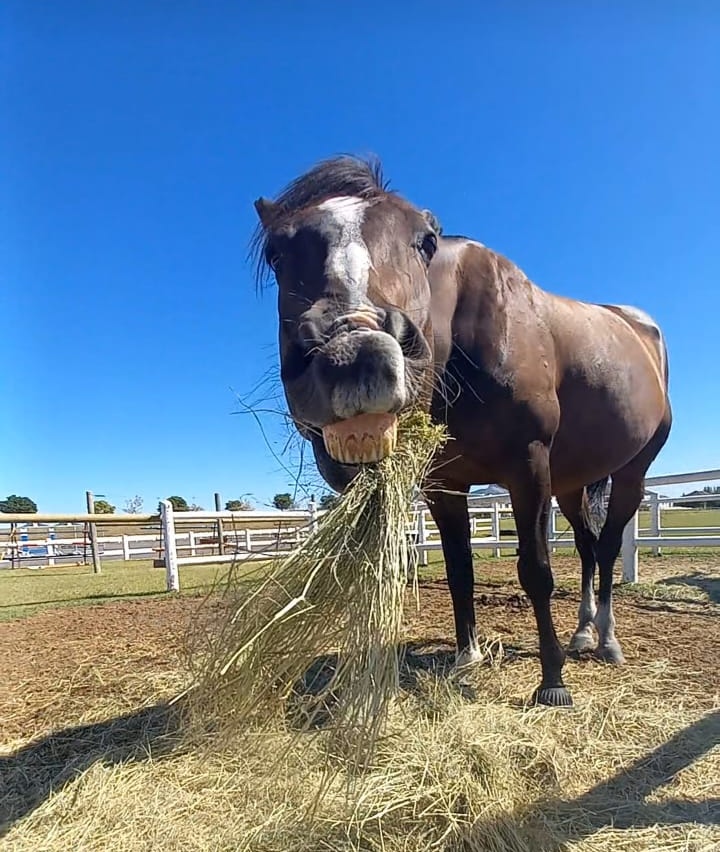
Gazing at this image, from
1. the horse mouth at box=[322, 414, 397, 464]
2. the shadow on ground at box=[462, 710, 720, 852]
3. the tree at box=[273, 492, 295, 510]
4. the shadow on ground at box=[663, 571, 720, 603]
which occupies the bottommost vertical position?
the shadow on ground at box=[663, 571, 720, 603]

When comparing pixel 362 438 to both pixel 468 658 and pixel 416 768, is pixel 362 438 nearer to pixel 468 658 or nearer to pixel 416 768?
pixel 416 768

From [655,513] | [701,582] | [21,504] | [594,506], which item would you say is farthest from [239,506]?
[21,504]

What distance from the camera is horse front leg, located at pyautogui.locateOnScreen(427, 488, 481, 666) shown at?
3609mm

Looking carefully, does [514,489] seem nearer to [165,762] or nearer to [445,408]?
[445,408]

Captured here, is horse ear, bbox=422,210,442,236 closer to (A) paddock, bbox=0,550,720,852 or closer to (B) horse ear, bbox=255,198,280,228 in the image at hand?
(B) horse ear, bbox=255,198,280,228

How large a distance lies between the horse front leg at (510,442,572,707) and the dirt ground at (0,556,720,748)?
2.09 ft

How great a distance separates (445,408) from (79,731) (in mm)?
2164

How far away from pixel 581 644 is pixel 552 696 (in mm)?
1416

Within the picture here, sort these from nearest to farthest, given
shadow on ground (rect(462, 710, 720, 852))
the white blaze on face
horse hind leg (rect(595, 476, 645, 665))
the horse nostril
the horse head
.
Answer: shadow on ground (rect(462, 710, 720, 852)), the horse head, the horse nostril, the white blaze on face, horse hind leg (rect(595, 476, 645, 665))

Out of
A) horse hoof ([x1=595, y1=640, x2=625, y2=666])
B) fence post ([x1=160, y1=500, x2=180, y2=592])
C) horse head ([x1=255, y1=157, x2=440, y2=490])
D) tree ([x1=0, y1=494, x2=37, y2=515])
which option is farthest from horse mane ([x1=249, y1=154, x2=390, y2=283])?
tree ([x1=0, y1=494, x2=37, y2=515])

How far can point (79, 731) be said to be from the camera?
2.74m

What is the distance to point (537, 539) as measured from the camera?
3.01m

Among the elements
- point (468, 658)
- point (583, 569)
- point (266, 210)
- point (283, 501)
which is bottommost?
point (468, 658)

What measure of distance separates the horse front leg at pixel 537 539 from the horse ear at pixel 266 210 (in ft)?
5.24
